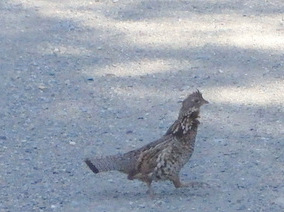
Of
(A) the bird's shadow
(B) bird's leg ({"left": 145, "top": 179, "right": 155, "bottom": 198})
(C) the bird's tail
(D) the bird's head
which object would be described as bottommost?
(A) the bird's shadow

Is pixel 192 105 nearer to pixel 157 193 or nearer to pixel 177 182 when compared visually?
pixel 177 182

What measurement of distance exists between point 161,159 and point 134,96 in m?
1.93

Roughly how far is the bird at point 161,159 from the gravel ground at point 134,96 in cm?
18

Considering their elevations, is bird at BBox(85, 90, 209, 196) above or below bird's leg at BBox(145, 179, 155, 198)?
above

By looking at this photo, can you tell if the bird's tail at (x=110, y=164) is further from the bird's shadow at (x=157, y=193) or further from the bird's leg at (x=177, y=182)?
the bird's leg at (x=177, y=182)

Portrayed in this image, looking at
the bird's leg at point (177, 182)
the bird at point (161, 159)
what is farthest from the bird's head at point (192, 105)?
the bird's leg at point (177, 182)

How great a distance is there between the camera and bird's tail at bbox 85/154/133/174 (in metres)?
6.35

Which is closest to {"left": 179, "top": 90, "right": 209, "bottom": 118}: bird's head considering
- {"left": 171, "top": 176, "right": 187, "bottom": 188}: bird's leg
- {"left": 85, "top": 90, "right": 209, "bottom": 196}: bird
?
{"left": 85, "top": 90, "right": 209, "bottom": 196}: bird

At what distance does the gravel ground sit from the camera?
6.50 metres

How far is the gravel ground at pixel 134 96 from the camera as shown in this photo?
256 inches

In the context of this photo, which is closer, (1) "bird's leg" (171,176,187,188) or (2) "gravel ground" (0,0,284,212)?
(1) "bird's leg" (171,176,187,188)

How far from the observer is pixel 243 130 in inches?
292

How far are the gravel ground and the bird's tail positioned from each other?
0.20 metres

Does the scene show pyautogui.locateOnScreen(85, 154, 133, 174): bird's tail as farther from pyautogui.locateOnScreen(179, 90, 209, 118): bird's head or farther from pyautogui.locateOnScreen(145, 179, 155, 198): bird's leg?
pyautogui.locateOnScreen(179, 90, 209, 118): bird's head
